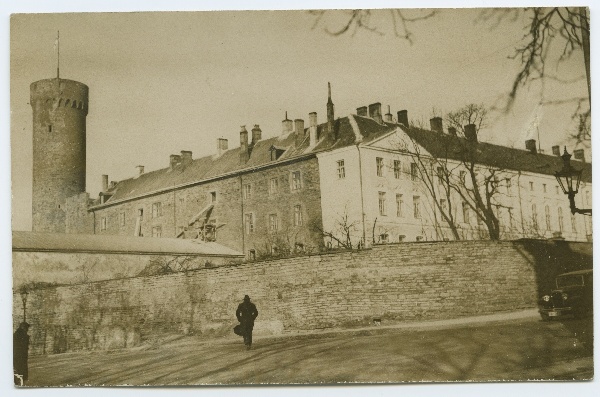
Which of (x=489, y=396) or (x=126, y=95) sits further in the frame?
(x=126, y=95)

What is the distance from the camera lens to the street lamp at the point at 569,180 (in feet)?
21.3

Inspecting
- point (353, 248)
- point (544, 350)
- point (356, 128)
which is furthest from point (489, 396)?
point (356, 128)

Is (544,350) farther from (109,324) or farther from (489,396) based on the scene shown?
(109,324)

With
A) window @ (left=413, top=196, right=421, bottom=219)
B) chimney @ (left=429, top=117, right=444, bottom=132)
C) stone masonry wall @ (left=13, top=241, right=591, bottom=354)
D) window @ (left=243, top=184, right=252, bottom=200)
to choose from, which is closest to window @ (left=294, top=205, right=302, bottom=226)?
stone masonry wall @ (left=13, top=241, right=591, bottom=354)

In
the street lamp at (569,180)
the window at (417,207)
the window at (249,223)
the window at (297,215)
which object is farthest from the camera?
the window at (249,223)

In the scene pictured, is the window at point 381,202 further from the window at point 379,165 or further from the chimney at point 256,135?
the chimney at point 256,135

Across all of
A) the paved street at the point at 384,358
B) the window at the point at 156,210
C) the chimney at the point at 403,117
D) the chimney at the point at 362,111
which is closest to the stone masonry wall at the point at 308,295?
the paved street at the point at 384,358

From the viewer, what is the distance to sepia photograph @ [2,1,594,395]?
664 centimetres

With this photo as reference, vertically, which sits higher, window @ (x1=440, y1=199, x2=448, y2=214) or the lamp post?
Answer: window @ (x1=440, y1=199, x2=448, y2=214)

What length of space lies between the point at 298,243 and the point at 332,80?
5.15ft

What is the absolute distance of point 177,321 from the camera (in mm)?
6828

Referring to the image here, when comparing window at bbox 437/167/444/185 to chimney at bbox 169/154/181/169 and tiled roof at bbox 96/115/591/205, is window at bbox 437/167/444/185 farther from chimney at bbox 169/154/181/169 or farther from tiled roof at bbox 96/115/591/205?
chimney at bbox 169/154/181/169

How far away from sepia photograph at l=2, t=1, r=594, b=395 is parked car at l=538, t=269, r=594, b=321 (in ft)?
0.07

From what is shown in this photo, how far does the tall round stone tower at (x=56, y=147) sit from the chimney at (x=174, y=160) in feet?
2.82
